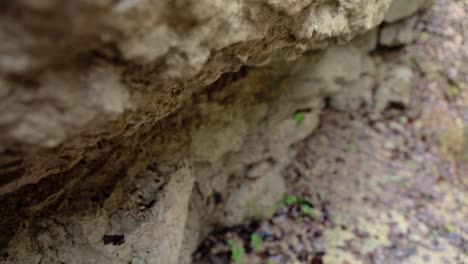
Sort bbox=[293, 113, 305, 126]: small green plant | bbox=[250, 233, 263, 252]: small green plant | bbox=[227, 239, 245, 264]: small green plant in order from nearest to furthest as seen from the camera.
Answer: bbox=[227, 239, 245, 264]: small green plant → bbox=[250, 233, 263, 252]: small green plant → bbox=[293, 113, 305, 126]: small green plant

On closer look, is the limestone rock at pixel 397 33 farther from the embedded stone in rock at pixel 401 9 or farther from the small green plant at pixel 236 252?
the small green plant at pixel 236 252

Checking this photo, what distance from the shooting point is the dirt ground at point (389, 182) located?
11.9 ft

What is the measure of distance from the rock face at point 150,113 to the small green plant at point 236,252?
206 mm

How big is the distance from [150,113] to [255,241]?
219cm

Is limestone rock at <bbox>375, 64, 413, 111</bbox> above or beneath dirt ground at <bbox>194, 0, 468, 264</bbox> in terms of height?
above

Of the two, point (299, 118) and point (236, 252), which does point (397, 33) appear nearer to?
point (299, 118)

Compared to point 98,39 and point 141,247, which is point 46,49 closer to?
point 98,39

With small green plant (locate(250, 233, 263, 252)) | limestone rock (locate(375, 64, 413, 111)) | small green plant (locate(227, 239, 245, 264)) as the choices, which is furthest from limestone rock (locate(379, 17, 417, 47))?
small green plant (locate(227, 239, 245, 264))

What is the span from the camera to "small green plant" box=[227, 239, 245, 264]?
11.1 ft

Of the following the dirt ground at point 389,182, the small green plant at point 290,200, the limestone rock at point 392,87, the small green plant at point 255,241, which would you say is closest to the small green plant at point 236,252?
the dirt ground at point 389,182

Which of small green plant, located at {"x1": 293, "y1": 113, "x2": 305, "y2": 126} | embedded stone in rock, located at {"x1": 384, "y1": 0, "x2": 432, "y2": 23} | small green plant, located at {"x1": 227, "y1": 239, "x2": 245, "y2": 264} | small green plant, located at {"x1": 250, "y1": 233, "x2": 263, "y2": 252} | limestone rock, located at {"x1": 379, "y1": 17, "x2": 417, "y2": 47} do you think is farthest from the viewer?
limestone rock, located at {"x1": 379, "y1": 17, "x2": 417, "y2": 47}

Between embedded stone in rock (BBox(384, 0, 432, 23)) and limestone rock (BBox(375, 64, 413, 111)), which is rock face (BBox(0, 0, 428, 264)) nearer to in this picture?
embedded stone in rock (BBox(384, 0, 432, 23))

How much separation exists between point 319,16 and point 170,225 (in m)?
1.48

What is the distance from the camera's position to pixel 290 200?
158 inches
